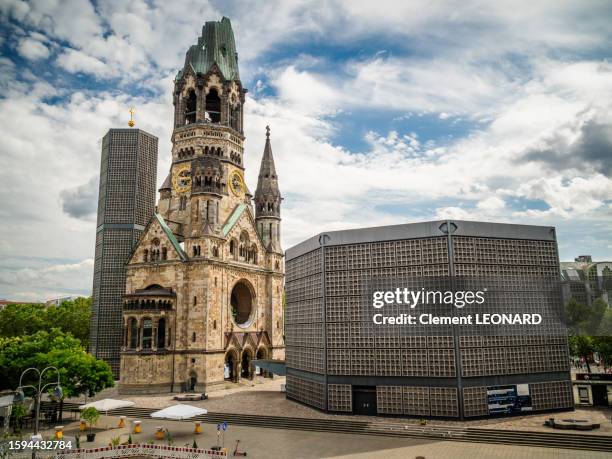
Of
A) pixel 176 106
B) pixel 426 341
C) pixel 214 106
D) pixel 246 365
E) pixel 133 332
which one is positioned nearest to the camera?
pixel 426 341

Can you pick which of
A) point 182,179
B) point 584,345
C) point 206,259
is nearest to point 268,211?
point 182,179

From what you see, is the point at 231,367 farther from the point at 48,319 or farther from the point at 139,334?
the point at 48,319

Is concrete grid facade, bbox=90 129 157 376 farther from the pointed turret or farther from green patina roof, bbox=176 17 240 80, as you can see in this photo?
the pointed turret

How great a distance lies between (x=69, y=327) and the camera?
2968 inches

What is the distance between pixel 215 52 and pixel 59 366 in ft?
148

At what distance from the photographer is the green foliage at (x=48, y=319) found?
225ft

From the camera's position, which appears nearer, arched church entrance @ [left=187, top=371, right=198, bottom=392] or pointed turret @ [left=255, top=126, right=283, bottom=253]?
arched church entrance @ [left=187, top=371, right=198, bottom=392]

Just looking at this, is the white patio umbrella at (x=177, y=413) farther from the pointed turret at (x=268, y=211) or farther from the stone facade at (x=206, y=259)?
the pointed turret at (x=268, y=211)

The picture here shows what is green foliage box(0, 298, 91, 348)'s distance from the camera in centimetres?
6869

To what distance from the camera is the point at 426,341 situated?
1430 inches

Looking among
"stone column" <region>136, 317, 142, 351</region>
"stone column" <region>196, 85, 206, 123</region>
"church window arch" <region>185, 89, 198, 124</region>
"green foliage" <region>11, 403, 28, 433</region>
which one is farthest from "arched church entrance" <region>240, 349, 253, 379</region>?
"church window arch" <region>185, 89, 198, 124</region>

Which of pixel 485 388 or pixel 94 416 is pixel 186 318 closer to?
pixel 94 416

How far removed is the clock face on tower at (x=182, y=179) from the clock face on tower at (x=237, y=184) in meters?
5.68

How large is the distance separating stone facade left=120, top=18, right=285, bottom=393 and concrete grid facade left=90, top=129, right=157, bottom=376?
175 inches
